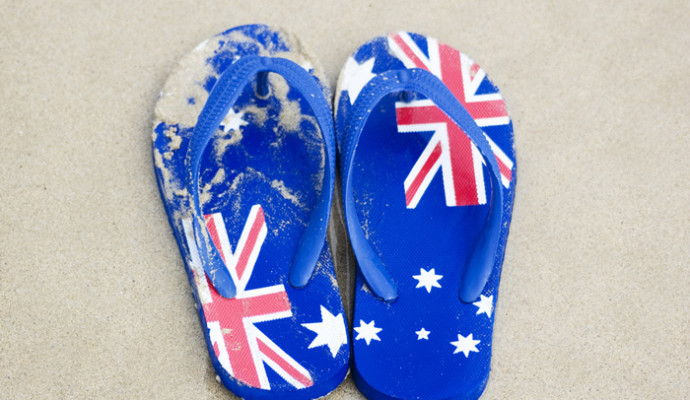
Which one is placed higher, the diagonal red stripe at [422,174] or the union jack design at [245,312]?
the diagonal red stripe at [422,174]

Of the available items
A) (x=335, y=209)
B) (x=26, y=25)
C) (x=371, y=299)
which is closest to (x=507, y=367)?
(x=371, y=299)

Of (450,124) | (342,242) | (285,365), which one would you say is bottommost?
(285,365)

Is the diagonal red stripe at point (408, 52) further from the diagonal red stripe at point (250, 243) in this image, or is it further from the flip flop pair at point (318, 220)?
the diagonal red stripe at point (250, 243)

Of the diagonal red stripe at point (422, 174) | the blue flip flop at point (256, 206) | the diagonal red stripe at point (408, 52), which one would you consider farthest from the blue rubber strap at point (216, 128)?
the diagonal red stripe at point (408, 52)

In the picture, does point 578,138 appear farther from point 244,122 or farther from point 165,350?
point 165,350

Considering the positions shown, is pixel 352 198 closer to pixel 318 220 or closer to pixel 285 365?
pixel 318 220

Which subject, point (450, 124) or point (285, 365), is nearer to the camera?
point (285, 365)

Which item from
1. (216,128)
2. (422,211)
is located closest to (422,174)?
(422,211)
